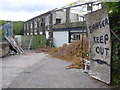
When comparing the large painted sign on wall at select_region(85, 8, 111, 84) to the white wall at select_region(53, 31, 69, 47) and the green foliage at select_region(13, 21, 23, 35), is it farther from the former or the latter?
the green foliage at select_region(13, 21, 23, 35)

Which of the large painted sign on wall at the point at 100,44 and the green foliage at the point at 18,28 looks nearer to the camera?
the large painted sign on wall at the point at 100,44

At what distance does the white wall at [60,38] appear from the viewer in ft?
81.9

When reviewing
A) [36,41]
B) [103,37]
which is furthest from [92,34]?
[36,41]

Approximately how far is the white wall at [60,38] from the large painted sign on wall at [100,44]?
56.7 ft

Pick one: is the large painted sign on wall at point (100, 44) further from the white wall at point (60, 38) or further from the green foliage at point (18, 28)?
the green foliage at point (18, 28)

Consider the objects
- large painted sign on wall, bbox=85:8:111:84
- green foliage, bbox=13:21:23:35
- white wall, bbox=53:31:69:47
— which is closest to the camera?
large painted sign on wall, bbox=85:8:111:84

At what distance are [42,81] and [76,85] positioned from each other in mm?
1466

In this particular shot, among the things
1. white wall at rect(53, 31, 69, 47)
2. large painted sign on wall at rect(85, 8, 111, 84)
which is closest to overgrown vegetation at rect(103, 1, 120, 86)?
large painted sign on wall at rect(85, 8, 111, 84)

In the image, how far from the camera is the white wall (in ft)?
81.9

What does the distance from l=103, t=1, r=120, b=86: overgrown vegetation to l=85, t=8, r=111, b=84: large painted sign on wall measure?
0.20 m

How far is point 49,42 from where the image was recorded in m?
27.7

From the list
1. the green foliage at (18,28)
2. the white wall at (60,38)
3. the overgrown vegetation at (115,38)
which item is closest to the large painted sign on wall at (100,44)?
the overgrown vegetation at (115,38)

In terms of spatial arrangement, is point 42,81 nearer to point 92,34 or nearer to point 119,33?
point 92,34

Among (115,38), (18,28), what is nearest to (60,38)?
(115,38)
